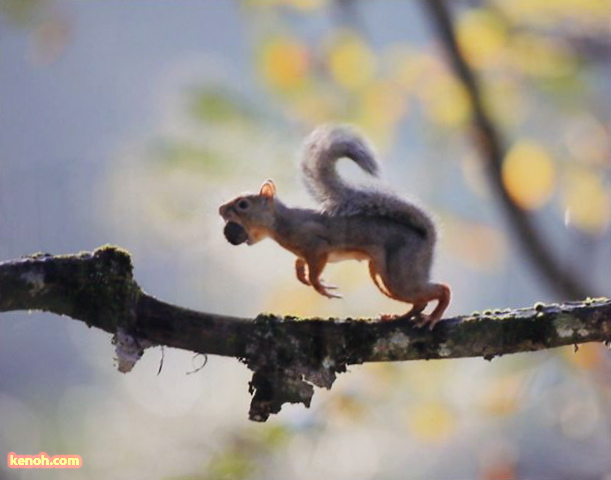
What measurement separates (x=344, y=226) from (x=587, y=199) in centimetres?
386

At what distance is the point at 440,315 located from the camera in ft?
9.57

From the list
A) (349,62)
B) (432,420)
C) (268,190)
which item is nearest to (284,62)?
(349,62)

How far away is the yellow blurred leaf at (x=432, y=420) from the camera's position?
19.6ft

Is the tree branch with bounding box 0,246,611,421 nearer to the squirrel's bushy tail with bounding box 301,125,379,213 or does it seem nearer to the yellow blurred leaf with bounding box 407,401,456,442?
the squirrel's bushy tail with bounding box 301,125,379,213

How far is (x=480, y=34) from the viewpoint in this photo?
6219 millimetres

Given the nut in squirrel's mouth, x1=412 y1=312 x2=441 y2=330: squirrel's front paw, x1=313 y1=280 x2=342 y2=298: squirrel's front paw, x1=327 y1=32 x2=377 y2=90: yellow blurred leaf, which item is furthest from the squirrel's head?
x1=327 y1=32 x2=377 y2=90: yellow blurred leaf

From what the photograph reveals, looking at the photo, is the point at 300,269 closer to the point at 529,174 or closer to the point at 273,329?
the point at 273,329

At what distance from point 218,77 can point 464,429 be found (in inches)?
133

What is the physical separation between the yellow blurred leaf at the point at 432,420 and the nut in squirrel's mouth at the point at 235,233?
3.08 metres

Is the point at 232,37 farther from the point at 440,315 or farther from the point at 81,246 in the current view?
the point at 440,315

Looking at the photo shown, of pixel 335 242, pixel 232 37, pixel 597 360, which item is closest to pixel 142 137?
pixel 232 37

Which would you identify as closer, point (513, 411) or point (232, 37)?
point (513, 411)

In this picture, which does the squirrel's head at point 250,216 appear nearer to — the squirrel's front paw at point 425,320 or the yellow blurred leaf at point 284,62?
the squirrel's front paw at point 425,320

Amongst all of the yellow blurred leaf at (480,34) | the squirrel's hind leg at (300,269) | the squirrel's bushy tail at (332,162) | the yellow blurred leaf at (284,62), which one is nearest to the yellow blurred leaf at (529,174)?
the yellow blurred leaf at (480,34)
